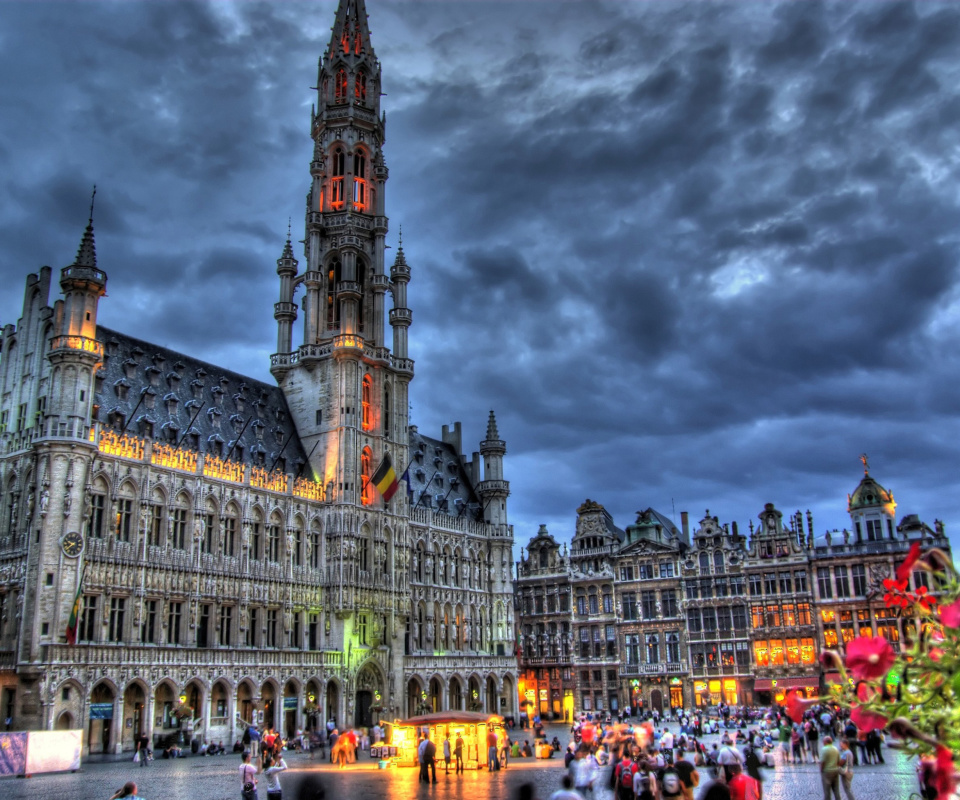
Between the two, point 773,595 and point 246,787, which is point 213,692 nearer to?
point 246,787

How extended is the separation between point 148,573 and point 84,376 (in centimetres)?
1113

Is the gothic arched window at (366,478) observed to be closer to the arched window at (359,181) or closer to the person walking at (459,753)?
the arched window at (359,181)

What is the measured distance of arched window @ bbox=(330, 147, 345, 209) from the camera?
7269 cm

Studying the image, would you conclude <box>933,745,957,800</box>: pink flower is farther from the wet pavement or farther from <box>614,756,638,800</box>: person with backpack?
the wet pavement

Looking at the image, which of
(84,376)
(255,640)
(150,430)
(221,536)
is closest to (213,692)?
(255,640)

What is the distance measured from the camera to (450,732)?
35.4 meters

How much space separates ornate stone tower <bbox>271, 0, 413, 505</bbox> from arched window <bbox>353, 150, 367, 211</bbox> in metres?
0.08

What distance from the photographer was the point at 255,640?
2138 inches

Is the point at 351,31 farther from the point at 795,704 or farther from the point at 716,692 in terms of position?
the point at 795,704

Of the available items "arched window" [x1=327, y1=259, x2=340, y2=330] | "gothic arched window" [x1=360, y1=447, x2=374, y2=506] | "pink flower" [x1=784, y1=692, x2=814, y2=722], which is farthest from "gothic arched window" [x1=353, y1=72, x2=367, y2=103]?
"pink flower" [x1=784, y1=692, x2=814, y2=722]

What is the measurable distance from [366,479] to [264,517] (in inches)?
374

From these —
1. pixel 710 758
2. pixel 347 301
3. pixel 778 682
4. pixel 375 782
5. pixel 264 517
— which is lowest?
pixel 375 782

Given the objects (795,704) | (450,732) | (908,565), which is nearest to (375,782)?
(450,732)

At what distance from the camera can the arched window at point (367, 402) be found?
65625 millimetres
